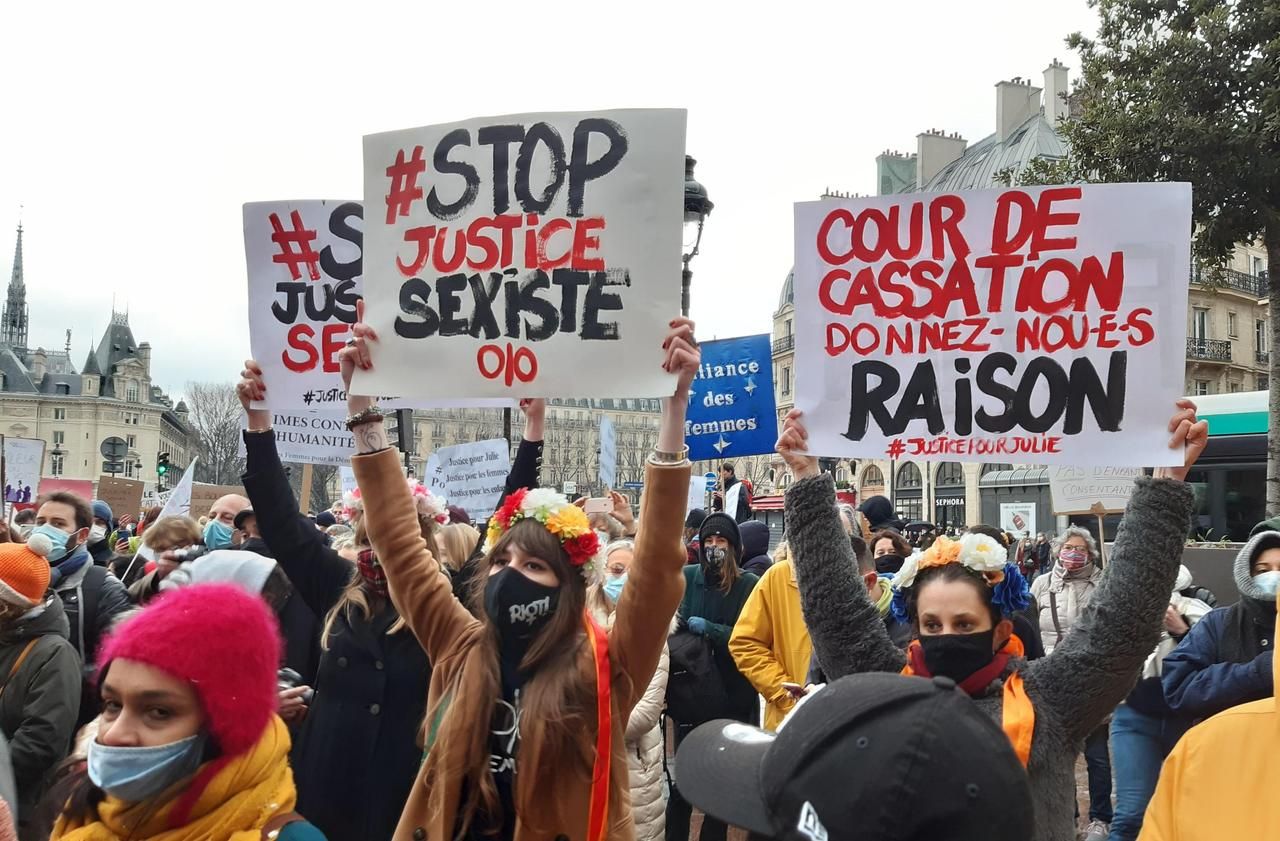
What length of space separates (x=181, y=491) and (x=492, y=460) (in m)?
4.05

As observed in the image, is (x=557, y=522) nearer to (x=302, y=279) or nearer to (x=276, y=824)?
(x=276, y=824)

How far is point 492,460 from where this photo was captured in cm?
1191

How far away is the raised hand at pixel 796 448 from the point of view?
341 centimetres

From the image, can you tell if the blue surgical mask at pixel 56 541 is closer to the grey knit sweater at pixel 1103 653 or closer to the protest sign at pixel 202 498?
the grey knit sweater at pixel 1103 653

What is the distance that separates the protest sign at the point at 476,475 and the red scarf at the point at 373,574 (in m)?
7.69

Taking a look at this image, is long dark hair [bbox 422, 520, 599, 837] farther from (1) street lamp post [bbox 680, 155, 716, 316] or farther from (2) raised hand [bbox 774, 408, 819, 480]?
(1) street lamp post [bbox 680, 155, 716, 316]

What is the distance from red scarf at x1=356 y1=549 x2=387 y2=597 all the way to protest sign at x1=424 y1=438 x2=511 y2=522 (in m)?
7.69

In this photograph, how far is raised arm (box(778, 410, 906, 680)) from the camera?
124 inches

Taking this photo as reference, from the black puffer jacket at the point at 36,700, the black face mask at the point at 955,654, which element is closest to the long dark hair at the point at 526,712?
the black face mask at the point at 955,654

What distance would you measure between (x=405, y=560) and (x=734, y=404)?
20.1 feet

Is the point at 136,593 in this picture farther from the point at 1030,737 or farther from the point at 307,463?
the point at 1030,737

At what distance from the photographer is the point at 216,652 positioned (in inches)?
92.6

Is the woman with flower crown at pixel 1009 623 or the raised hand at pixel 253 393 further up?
the raised hand at pixel 253 393

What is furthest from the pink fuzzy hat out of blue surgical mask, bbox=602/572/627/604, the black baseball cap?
blue surgical mask, bbox=602/572/627/604
